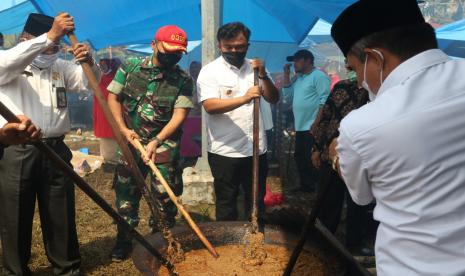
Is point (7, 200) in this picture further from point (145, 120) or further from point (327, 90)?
point (327, 90)

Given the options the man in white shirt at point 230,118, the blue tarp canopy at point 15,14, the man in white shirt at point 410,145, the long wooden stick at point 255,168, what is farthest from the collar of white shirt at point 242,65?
the blue tarp canopy at point 15,14

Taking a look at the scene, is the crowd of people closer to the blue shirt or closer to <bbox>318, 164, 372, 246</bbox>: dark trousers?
<bbox>318, 164, 372, 246</bbox>: dark trousers

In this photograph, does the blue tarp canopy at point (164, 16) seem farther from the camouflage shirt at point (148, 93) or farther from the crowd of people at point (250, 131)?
the camouflage shirt at point (148, 93)

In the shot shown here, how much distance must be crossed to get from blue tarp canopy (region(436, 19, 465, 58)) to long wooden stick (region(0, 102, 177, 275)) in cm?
943

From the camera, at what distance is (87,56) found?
10.2 ft

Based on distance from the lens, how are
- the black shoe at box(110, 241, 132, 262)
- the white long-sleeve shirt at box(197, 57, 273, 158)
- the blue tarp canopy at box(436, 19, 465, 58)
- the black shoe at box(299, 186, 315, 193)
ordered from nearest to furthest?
the white long-sleeve shirt at box(197, 57, 273, 158)
the black shoe at box(110, 241, 132, 262)
the black shoe at box(299, 186, 315, 193)
the blue tarp canopy at box(436, 19, 465, 58)

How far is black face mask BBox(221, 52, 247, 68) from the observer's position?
383 centimetres

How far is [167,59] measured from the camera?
3.71 meters

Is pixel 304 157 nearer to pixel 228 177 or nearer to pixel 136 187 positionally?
pixel 228 177

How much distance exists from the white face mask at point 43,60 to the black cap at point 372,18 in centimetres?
255

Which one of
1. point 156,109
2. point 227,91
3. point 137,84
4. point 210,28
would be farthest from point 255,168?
point 210,28

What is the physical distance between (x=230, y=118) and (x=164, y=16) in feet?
21.2

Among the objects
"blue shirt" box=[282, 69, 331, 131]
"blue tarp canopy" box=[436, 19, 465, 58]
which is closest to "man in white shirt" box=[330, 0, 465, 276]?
"blue shirt" box=[282, 69, 331, 131]

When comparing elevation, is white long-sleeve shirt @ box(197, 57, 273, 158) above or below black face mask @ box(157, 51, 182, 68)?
below
